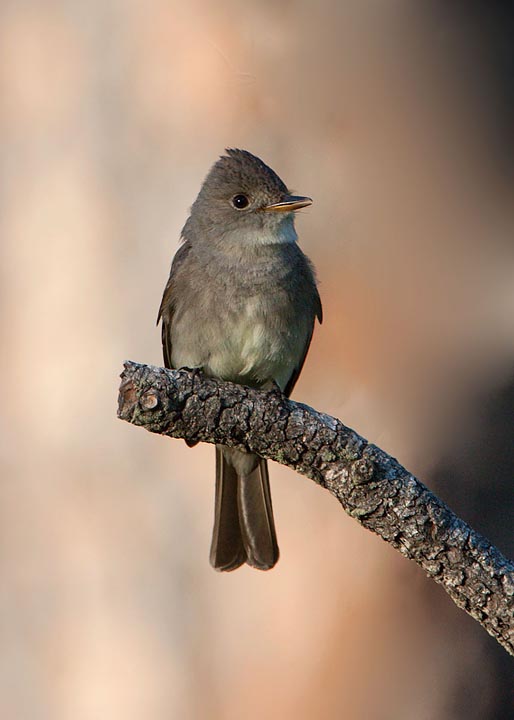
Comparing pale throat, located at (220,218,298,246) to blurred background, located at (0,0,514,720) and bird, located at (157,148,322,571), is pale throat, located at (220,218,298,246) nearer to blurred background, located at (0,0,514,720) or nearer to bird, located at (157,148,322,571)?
bird, located at (157,148,322,571)

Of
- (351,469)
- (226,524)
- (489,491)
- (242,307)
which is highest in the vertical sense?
(242,307)

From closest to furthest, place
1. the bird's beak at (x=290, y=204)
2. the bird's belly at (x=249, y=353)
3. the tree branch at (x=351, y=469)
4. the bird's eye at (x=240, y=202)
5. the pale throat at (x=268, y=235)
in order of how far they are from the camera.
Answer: the tree branch at (x=351, y=469) < the bird's beak at (x=290, y=204) < the bird's belly at (x=249, y=353) < the pale throat at (x=268, y=235) < the bird's eye at (x=240, y=202)

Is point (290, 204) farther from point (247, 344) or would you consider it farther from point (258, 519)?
point (258, 519)

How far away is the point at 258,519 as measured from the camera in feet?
13.0

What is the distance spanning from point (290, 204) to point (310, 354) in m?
0.70

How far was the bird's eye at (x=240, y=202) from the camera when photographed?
164 inches

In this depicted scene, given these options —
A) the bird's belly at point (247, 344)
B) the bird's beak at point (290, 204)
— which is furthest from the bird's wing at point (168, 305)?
the bird's beak at point (290, 204)

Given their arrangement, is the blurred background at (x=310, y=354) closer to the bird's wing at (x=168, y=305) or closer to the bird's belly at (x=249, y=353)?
the bird's wing at (x=168, y=305)

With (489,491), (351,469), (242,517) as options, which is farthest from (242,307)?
(351,469)

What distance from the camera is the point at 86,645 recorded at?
12.9ft

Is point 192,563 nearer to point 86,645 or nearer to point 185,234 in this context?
point 86,645

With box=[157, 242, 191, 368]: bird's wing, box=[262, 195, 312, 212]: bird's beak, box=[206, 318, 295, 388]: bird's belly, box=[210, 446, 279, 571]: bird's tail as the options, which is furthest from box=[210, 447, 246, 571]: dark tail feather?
box=[262, 195, 312, 212]: bird's beak

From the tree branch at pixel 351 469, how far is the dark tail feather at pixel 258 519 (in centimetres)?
117

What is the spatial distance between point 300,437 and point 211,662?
1622mm
